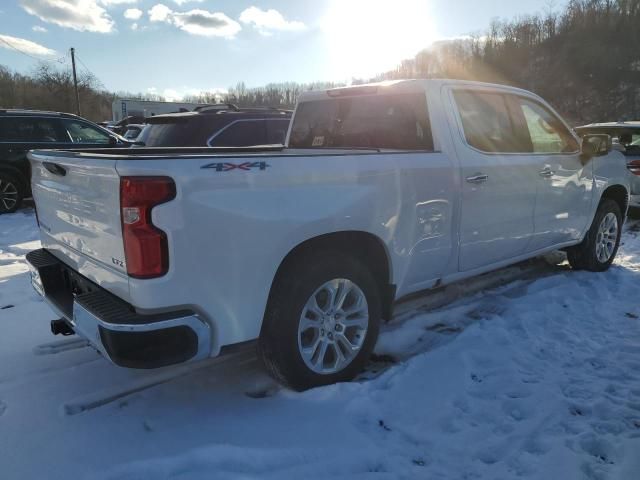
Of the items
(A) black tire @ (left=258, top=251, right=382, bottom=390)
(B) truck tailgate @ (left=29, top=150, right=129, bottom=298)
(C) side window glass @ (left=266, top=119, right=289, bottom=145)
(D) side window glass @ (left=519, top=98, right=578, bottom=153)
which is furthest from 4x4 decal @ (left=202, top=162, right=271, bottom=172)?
(C) side window glass @ (left=266, top=119, right=289, bottom=145)

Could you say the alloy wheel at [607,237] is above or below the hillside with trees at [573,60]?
below

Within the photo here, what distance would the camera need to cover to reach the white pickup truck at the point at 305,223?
7.34 feet

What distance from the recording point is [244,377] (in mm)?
3209

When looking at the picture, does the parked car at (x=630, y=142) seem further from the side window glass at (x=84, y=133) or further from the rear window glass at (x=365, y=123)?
the side window glass at (x=84, y=133)

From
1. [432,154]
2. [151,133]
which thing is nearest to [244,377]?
[432,154]

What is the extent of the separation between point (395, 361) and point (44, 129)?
913 centimetres

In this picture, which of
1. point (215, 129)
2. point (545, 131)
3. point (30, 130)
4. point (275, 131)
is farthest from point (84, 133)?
point (545, 131)

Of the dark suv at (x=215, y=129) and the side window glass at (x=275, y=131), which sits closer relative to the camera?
the dark suv at (x=215, y=129)

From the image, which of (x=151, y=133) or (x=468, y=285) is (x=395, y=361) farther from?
(x=151, y=133)

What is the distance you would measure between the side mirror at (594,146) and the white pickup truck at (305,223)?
318 mm

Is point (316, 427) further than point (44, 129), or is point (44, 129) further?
point (44, 129)

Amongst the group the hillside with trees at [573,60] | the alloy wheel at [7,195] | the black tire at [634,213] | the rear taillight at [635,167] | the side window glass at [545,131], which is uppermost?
the hillside with trees at [573,60]

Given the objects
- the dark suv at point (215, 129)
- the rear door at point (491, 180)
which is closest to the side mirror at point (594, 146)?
the rear door at point (491, 180)

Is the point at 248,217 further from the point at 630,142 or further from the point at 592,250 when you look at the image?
the point at 630,142
